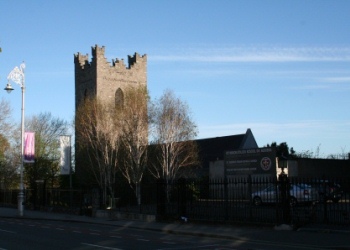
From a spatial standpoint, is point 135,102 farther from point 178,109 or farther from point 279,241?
point 279,241

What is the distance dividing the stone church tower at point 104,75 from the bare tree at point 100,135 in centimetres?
1702

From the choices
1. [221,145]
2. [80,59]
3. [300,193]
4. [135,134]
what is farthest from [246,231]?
[80,59]

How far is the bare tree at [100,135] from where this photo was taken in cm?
5000

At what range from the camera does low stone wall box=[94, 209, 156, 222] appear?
92.5 feet

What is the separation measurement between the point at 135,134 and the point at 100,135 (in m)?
3.97

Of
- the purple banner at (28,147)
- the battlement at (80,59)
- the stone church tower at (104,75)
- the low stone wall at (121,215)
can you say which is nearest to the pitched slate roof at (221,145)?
the stone church tower at (104,75)

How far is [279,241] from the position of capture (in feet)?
61.8

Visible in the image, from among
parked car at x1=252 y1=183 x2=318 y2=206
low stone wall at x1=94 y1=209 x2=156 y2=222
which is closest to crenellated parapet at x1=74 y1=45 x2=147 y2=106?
low stone wall at x1=94 y1=209 x2=156 y2=222

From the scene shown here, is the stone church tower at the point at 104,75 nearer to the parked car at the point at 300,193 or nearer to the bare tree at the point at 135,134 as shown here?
the bare tree at the point at 135,134

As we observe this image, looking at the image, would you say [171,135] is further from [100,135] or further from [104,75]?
[104,75]

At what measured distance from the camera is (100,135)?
1986 inches

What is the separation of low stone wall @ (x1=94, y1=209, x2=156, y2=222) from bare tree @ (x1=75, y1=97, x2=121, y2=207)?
16836 mm

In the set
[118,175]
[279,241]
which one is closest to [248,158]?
[279,241]

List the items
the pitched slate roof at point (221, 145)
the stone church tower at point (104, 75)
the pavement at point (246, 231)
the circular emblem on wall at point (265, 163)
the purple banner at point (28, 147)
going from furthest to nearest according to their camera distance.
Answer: the stone church tower at point (104, 75)
the pitched slate roof at point (221, 145)
the purple banner at point (28, 147)
the circular emblem on wall at point (265, 163)
the pavement at point (246, 231)
